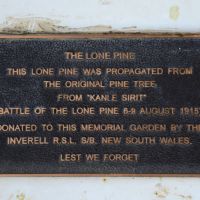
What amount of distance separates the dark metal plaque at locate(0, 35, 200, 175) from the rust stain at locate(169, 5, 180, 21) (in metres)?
0.18

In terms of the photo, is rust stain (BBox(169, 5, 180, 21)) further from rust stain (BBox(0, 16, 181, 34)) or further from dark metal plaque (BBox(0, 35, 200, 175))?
dark metal plaque (BBox(0, 35, 200, 175))

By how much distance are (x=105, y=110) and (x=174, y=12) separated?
2.40 feet

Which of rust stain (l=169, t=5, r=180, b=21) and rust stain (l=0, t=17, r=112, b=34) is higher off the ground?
rust stain (l=169, t=5, r=180, b=21)

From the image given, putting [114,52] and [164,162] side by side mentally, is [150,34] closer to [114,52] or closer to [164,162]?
[114,52]

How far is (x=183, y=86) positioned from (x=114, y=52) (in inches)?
17.8

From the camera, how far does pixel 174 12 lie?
2678 mm

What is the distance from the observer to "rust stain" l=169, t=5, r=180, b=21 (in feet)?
8.78

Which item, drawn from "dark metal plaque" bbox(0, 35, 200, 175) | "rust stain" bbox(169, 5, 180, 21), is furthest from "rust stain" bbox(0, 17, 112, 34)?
"rust stain" bbox(169, 5, 180, 21)

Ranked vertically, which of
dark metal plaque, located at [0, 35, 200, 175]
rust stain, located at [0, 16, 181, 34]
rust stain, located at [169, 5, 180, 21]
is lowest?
dark metal plaque, located at [0, 35, 200, 175]

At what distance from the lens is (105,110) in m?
2.60

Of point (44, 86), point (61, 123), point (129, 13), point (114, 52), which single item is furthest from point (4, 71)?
point (129, 13)

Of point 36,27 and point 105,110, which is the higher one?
point 36,27

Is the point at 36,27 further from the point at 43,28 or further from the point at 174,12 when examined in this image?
the point at 174,12

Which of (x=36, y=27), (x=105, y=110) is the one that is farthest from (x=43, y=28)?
(x=105, y=110)
